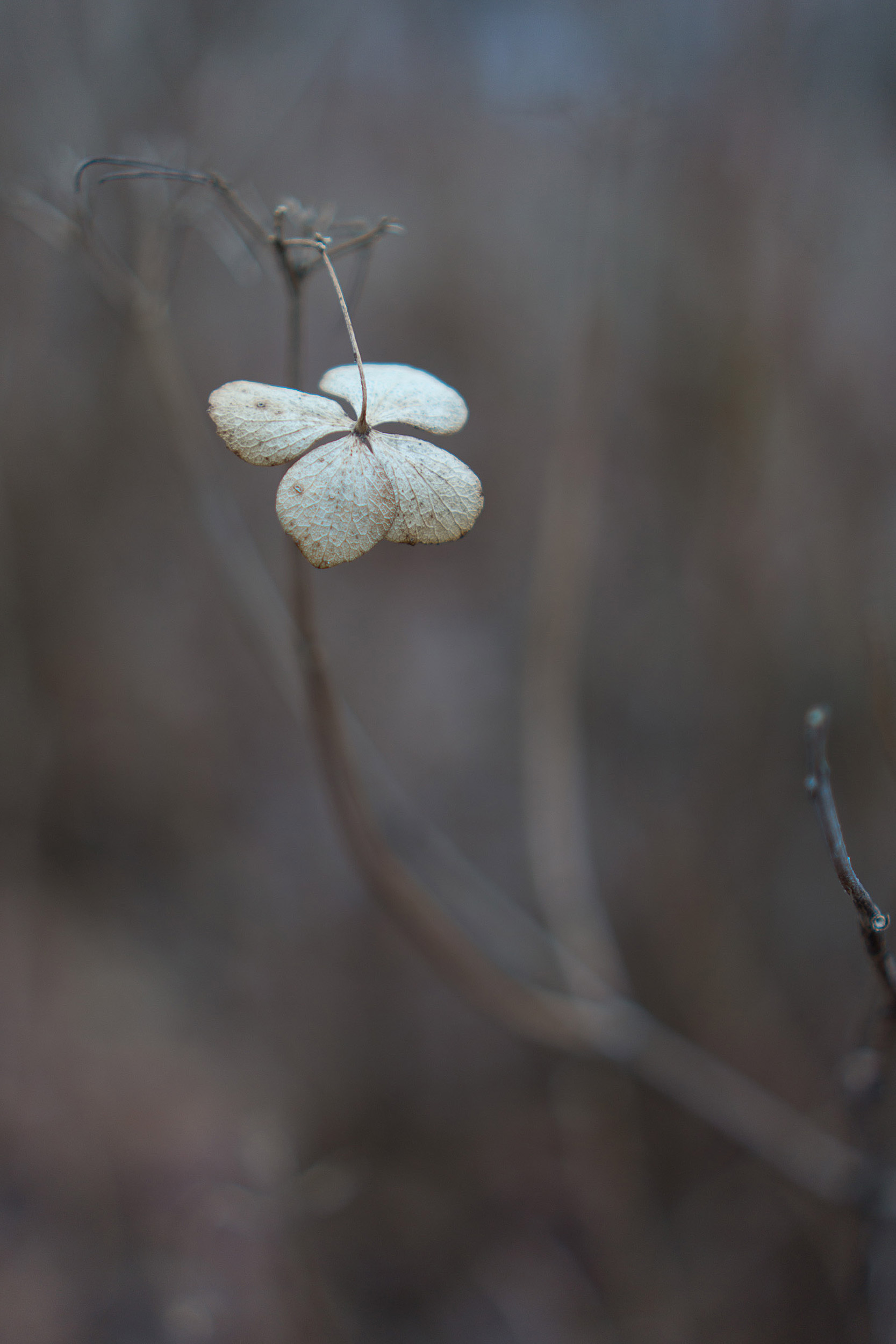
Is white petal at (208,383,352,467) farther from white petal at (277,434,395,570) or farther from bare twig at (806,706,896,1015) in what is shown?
bare twig at (806,706,896,1015)

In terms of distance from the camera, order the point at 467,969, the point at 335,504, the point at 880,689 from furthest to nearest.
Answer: the point at 467,969, the point at 880,689, the point at 335,504

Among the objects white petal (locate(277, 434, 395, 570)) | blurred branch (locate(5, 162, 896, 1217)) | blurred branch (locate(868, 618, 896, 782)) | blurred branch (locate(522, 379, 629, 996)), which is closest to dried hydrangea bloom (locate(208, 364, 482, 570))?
white petal (locate(277, 434, 395, 570))

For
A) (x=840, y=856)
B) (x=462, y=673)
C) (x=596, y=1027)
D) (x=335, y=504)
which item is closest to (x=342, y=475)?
(x=335, y=504)

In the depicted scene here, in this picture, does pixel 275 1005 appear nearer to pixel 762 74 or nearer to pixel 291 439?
pixel 291 439

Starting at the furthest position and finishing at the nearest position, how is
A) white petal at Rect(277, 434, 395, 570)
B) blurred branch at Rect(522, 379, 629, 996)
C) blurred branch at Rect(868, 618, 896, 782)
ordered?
blurred branch at Rect(522, 379, 629, 996)
blurred branch at Rect(868, 618, 896, 782)
white petal at Rect(277, 434, 395, 570)

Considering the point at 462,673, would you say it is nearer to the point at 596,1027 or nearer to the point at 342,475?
the point at 596,1027
